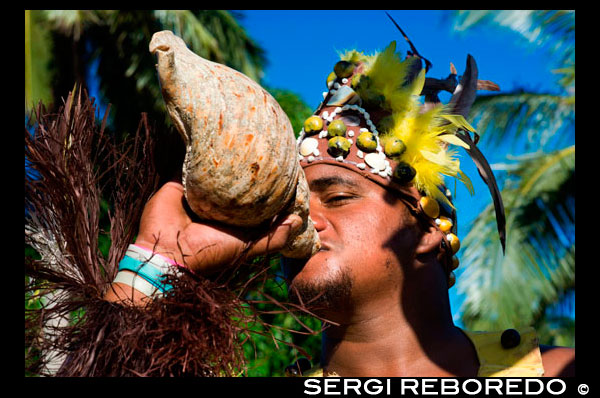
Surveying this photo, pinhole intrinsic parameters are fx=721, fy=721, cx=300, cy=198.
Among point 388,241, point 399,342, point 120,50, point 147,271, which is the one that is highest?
point 120,50

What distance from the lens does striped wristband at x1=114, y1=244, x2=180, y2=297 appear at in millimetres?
2252

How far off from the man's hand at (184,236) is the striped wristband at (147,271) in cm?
3

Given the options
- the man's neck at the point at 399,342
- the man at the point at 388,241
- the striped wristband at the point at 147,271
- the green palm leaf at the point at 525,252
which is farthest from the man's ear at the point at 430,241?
the green palm leaf at the point at 525,252

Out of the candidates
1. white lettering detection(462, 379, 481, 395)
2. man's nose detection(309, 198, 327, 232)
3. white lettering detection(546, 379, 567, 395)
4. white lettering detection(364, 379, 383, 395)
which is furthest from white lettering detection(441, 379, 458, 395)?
man's nose detection(309, 198, 327, 232)

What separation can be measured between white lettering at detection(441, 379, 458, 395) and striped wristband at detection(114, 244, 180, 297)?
1.31 m

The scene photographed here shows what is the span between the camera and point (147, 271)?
7.39 ft

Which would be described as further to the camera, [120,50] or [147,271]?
[120,50]

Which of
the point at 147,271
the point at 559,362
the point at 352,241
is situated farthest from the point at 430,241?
the point at 147,271

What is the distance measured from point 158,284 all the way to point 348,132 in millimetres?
1347

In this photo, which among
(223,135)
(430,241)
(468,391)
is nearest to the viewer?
(223,135)

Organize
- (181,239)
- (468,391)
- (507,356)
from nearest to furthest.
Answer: (181,239)
(468,391)
(507,356)

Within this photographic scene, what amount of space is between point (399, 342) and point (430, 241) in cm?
48

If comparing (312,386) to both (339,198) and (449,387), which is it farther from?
(339,198)

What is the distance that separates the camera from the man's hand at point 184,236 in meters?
2.31
